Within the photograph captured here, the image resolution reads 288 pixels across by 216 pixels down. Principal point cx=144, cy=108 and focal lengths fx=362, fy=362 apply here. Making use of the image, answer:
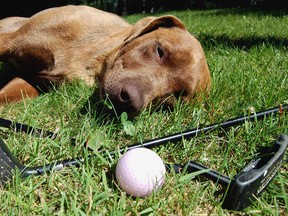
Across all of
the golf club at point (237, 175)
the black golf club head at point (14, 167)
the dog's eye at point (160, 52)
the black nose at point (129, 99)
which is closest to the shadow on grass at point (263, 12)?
the dog's eye at point (160, 52)

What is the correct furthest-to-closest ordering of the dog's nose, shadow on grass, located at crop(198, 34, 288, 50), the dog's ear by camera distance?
shadow on grass, located at crop(198, 34, 288, 50)
the dog's ear
the dog's nose

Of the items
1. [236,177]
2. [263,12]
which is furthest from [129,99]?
[263,12]

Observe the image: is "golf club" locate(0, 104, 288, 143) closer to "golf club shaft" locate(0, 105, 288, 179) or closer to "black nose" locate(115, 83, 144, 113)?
"golf club shaft" locate(0, 105, 288, 179)

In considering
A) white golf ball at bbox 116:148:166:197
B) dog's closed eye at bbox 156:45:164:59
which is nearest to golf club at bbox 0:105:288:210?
white golf ball at bbox 116:148:166:197

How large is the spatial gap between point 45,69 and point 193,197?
2.28 m

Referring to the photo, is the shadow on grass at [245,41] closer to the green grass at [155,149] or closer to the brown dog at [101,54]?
the green grass at [155,149]

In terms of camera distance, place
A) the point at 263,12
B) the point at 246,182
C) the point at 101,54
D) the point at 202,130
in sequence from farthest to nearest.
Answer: the point at 263,12 < the point at 101,54 < the point at 202,130 < the point at 246,182

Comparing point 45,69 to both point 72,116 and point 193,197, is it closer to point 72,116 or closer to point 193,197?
point 72,116

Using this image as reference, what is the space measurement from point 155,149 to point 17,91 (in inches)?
71.3

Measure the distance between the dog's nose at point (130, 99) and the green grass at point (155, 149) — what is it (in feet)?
0.43

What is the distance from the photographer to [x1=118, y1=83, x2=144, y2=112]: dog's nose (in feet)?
8.66

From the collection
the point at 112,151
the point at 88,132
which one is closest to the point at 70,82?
the point at 88,132

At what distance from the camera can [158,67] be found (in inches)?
124

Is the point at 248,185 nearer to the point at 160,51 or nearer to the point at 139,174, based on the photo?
the point at 139,174
